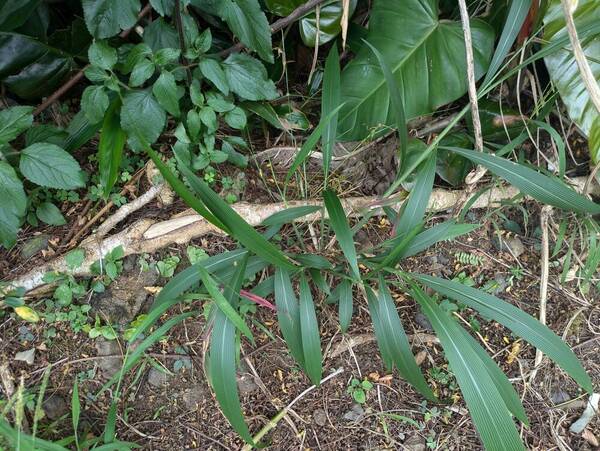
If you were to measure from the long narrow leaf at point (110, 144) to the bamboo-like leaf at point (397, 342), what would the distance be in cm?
58

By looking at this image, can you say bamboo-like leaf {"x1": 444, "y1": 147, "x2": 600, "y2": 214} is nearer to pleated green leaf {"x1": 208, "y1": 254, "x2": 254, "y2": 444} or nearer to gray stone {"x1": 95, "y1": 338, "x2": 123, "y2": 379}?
pleated green leaf {"x1": 208, "y1": 254, "x2": 254, "y2": 444}

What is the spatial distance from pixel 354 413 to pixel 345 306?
288 mm

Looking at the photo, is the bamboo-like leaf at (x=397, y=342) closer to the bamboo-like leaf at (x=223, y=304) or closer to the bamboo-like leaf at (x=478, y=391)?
the bamboo-like leaf at (x=478, y=391)

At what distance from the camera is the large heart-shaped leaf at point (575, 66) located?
103cm

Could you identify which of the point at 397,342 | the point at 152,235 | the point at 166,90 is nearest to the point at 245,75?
the point at 166,90

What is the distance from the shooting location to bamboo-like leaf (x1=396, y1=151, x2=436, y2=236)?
964 millimetres

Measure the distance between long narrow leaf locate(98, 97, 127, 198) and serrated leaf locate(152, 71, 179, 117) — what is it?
113mm

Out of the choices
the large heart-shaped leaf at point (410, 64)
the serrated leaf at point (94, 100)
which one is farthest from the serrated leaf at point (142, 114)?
the large heart-shaped leaf at point (410, 64)

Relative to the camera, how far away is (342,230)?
2.88 feet

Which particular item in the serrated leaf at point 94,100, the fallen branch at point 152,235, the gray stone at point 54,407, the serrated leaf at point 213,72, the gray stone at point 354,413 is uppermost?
the serrated leaf at point 213,72

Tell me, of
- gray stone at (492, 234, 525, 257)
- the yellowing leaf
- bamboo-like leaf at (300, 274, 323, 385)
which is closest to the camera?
bamboo-like leaf at (300, 274, 323, 385)

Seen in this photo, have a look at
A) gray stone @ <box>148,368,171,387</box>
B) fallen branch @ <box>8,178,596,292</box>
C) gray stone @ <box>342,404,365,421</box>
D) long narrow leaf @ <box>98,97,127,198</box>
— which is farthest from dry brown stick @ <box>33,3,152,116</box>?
gray stone @ <box>342,404,365,421</box>

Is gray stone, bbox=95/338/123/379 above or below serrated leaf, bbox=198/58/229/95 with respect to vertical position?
below

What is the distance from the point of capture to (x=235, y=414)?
83cm
